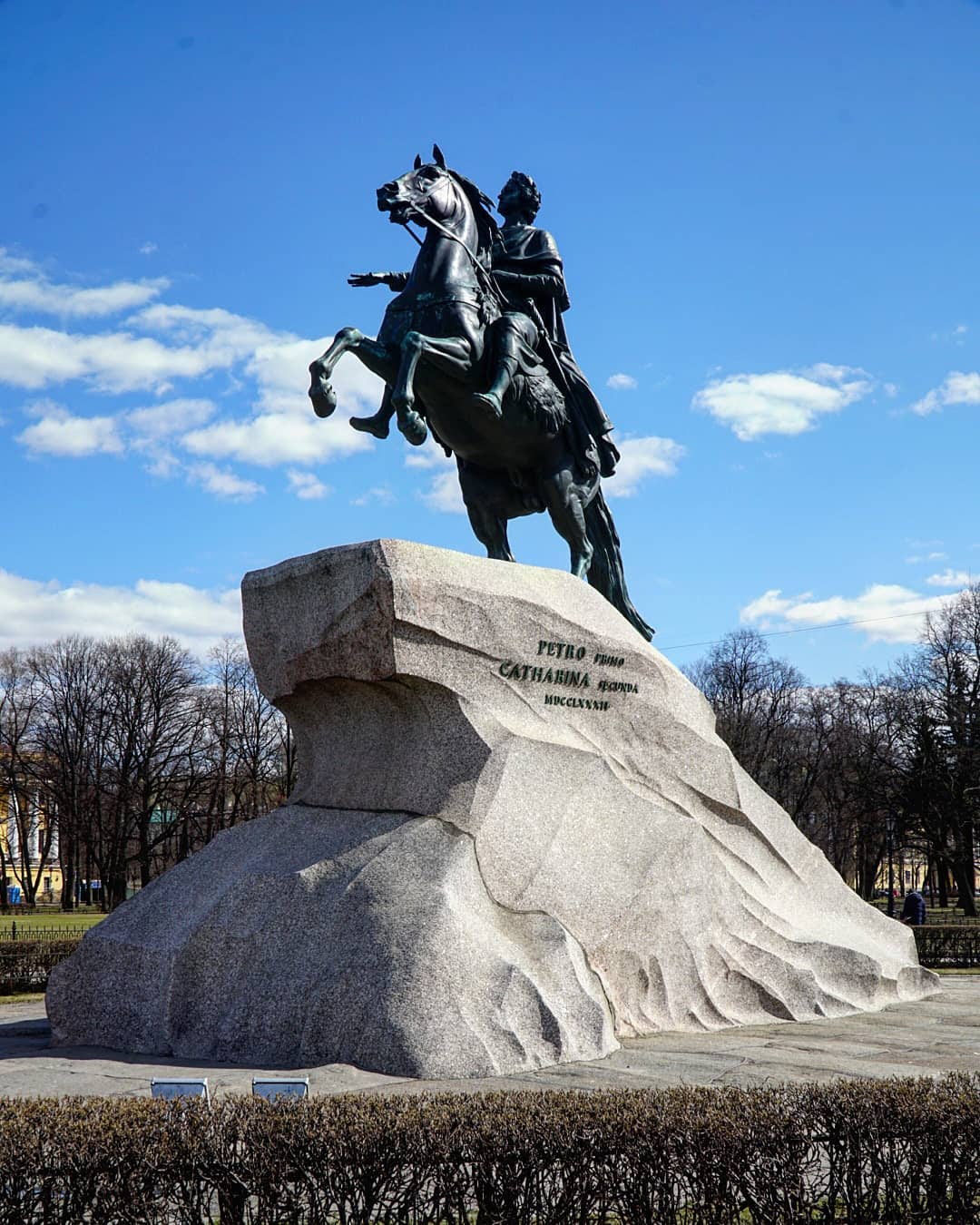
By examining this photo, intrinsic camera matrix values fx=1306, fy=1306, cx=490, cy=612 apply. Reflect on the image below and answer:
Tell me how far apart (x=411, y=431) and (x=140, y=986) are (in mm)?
4439

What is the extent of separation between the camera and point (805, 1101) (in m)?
4.43

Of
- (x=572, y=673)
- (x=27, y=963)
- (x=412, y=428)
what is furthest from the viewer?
(x=27, y=963)

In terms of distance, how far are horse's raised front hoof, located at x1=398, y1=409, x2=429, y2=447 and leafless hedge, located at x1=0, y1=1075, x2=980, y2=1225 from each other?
20.8ft

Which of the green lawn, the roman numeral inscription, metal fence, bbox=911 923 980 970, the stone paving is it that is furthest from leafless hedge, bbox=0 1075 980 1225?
the green lawn

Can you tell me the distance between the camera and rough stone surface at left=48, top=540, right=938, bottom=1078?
23.4ft

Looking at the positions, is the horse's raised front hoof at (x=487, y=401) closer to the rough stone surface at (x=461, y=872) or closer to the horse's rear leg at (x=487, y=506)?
the horse's rear leg at (x=487, y=506)

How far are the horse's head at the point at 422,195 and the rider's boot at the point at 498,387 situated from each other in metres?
1.31

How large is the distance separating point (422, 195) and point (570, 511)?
3146mm

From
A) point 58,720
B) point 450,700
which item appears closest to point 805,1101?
point 450,700

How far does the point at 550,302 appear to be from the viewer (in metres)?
12.5

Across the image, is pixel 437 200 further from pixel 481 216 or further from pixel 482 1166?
pixel 482 1166

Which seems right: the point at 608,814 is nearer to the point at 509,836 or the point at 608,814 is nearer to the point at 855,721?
the point at 509,836

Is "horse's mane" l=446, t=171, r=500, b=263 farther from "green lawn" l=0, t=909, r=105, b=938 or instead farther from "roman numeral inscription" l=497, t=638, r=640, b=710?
"green lawn" l=0, t=909, r=105, b=938

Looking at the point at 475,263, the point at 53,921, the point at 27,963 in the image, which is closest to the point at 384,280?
the point at 475,263
